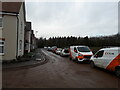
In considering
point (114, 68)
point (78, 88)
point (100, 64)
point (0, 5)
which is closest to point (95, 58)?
point (100, 64)

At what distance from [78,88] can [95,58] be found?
5215mm

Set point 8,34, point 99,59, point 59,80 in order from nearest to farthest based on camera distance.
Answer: point 59,80 → point 99,59 → point 8,34

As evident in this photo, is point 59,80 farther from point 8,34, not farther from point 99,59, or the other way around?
point 8,34

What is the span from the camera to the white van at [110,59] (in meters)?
6.93

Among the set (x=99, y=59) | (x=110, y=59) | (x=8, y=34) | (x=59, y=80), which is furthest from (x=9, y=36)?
(x=110, y=59)

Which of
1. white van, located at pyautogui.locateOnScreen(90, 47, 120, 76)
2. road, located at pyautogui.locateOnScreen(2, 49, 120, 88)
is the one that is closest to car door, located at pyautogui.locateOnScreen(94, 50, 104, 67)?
white van, located at pyautogui.locateOnScreen(90, 47, 120, 76)

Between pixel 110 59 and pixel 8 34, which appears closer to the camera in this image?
pixel 110 59

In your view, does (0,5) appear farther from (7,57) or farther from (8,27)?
(7,57)

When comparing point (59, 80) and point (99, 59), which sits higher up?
point (99, 59)

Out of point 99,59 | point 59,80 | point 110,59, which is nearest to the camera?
point 59,80

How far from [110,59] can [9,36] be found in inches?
440

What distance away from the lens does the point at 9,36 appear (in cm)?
1239

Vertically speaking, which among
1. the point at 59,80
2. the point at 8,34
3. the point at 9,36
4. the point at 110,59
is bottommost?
the point at 59,80

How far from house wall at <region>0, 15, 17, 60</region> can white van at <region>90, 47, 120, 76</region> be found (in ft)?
31.6
